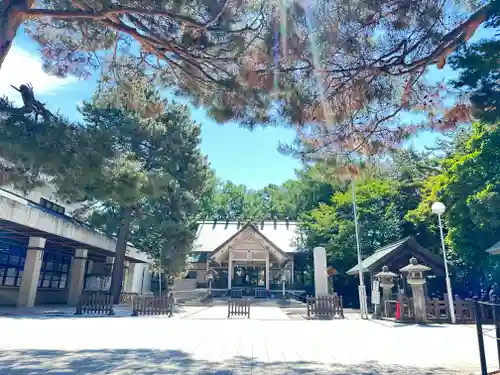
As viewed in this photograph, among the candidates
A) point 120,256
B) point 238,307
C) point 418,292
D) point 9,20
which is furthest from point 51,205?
point 418,292

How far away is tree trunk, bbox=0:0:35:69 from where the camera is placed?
5340mm

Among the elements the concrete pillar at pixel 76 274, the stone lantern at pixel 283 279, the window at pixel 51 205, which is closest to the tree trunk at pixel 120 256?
the concrete pillar at pixel 76 274

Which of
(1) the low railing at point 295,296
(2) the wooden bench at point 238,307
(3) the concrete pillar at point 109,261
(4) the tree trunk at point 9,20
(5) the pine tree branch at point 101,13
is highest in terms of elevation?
(5) the pine tree branch at point 101,13

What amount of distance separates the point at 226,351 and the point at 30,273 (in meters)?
11.9

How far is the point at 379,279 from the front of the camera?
1425 cm

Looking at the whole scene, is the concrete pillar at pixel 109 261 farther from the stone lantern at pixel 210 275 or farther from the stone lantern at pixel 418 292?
the stone lantern at pixel 418 292

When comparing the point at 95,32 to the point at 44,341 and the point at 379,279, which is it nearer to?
the point at 44,341

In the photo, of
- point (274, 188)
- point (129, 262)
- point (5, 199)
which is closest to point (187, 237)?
point (129, 262)

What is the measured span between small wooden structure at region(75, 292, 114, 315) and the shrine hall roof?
14915 mm

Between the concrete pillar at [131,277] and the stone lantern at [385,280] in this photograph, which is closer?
the stone lantern at [385,280]

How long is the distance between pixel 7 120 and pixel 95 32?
249 centimetres

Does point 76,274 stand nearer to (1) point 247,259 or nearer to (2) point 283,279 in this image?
(1) point 247,259

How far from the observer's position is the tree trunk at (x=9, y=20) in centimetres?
534

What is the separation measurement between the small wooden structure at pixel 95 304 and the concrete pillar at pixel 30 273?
270 cm
